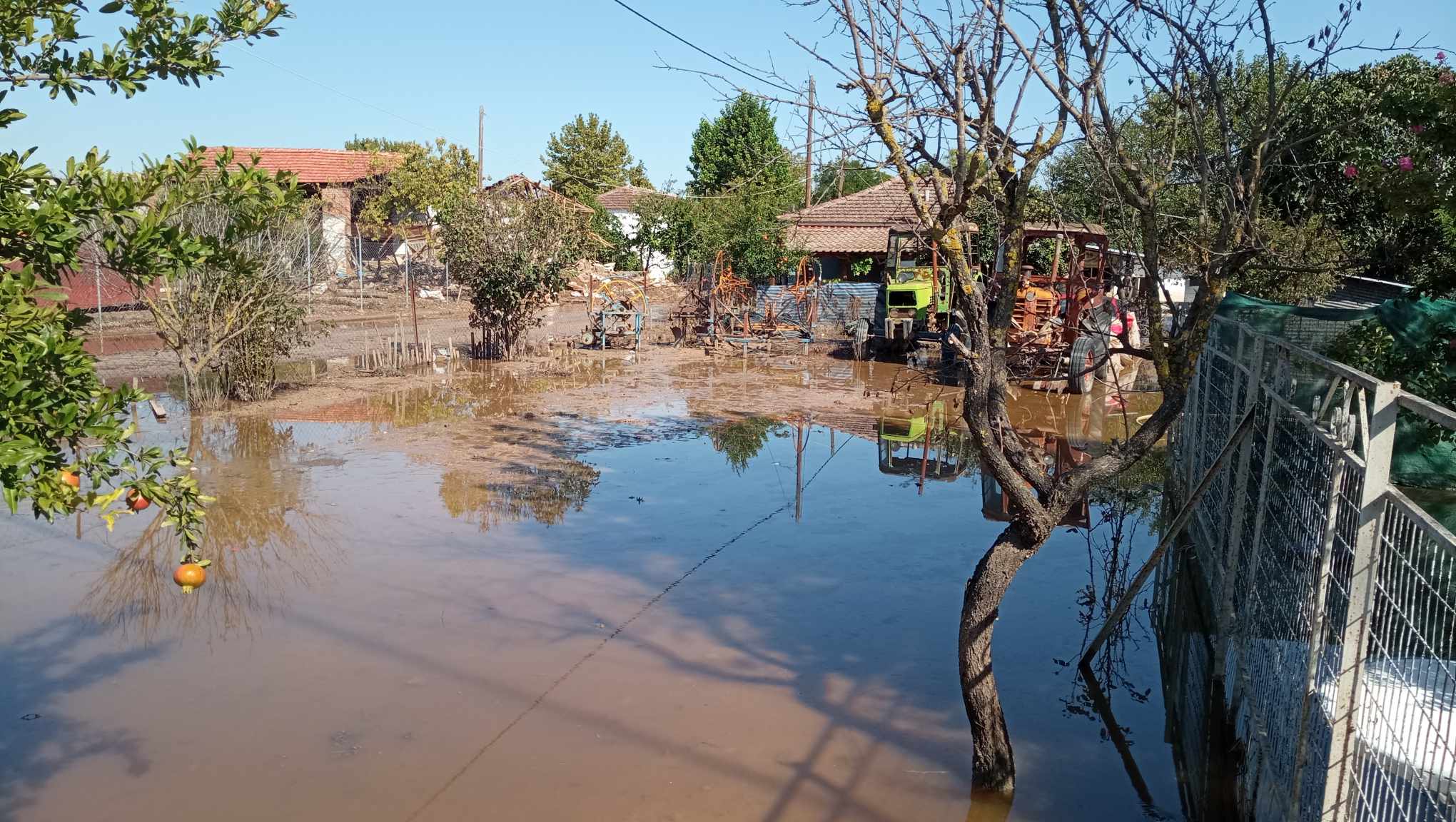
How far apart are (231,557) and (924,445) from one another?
747 centimetres

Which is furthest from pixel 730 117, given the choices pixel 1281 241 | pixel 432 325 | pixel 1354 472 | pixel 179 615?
pixel 1354 472

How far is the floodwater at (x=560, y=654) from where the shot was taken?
465cm

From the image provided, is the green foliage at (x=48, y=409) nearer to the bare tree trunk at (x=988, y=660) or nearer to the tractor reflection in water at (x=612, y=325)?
the bare tree trunk at (x=988, y=660)

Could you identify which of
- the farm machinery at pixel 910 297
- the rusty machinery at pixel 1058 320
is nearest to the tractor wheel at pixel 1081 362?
Answer: the rusty machinery at pixel 1058 320

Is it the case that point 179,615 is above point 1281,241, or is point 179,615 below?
below

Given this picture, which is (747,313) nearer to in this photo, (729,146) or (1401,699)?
(1401,699)

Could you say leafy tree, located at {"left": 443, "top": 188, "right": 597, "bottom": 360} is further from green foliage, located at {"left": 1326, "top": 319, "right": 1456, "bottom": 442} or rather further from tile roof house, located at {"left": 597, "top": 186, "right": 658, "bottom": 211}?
tile roof house, located at {"left": 597, "top": 186, "right": 658, "bottom": 211}

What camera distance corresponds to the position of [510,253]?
57.0 ft

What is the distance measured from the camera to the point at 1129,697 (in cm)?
555

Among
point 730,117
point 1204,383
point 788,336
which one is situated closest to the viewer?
point 1204,383

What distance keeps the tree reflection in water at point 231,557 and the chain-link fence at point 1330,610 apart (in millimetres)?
5532

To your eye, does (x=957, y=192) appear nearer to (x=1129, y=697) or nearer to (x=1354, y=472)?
(x=1354, y=472)

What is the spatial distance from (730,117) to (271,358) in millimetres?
31376

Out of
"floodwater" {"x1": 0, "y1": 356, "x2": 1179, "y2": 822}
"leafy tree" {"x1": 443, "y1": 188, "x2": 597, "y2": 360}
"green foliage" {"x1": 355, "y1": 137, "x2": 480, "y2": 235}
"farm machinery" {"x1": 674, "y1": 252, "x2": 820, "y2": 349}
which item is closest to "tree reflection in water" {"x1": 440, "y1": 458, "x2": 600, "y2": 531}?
"floodwater" {"x1": 0, "y1": 356, "x2": 1179, "y2": 822}
